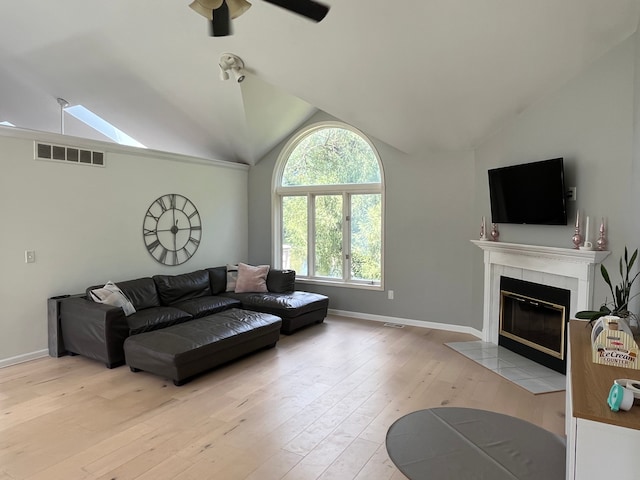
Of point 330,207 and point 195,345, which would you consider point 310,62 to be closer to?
point 330,207

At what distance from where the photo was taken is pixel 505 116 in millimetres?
4418

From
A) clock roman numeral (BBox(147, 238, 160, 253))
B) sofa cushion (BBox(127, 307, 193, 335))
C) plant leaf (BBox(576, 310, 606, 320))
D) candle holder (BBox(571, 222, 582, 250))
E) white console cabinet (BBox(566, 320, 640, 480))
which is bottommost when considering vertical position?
sofa cushion (BBox(127, 307, 193, 335))

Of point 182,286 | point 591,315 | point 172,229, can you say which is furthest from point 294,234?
point 591,315

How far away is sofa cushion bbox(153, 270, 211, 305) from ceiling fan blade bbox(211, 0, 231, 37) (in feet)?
11.0

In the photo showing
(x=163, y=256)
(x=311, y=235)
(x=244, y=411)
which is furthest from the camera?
(x=311, y=235)

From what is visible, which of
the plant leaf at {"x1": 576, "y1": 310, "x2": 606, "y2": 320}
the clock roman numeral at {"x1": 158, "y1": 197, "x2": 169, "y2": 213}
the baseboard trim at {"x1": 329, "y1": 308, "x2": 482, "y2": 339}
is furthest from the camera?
the clock roman numeral at {"x1": 158, "y1": 197, "x2": 169, "y2": 213}

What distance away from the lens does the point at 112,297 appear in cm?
433

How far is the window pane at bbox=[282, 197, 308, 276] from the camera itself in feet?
21.6

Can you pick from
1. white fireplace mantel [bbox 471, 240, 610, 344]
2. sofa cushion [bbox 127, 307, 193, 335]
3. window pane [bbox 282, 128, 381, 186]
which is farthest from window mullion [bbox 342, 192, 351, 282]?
sofa cushion [bbox 127, 307, 193, 335]

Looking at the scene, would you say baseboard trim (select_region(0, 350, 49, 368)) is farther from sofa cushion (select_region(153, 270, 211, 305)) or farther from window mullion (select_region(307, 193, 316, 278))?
window mullion (select_region(307, 193, 316, 278))

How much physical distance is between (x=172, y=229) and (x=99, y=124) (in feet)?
7.67

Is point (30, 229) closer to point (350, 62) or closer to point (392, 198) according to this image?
point (350, 62)

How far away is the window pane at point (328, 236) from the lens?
6.25 m

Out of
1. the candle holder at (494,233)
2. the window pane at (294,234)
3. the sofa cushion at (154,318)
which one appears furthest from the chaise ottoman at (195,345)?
the candle holder at (494,233)
